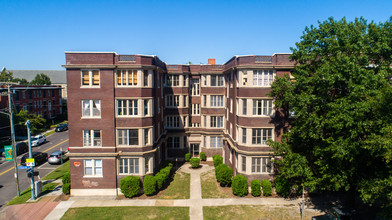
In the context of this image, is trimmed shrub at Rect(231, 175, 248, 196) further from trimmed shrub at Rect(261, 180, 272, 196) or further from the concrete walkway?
trimmed shrub at Rect(261, 180, 272, 196)

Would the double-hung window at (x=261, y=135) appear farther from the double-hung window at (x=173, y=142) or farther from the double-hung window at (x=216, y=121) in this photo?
the double-hung window at (x=173, y=142)

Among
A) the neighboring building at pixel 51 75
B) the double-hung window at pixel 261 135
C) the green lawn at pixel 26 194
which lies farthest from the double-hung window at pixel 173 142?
the neighboring building at pixel 51 75

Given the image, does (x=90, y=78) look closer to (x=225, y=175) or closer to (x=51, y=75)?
(x=225, y=175)

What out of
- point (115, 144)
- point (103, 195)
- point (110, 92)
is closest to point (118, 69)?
point (110, 92)

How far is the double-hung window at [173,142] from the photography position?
109ft

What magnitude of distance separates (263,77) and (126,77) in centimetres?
1259

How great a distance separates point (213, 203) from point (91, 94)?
1458 centimetres

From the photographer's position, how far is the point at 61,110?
226 feet

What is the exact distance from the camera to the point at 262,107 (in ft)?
72.0

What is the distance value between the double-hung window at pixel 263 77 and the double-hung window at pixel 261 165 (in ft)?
22.8

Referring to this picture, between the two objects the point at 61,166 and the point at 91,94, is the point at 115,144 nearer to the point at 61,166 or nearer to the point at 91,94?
the point at 91,94

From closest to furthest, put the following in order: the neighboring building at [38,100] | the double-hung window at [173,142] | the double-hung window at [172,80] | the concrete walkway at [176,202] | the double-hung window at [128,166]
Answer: the concrete walkway at [176,202] < the double-hung window at [128,166] < the double-hung window at [172,80] < the double-hung window at [173,142] < the neighboring building at [38,100]

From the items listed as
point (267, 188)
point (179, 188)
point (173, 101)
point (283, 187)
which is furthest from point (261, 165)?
point (173, 101)

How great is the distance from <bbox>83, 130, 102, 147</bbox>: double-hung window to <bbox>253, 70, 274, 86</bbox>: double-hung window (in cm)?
1535
